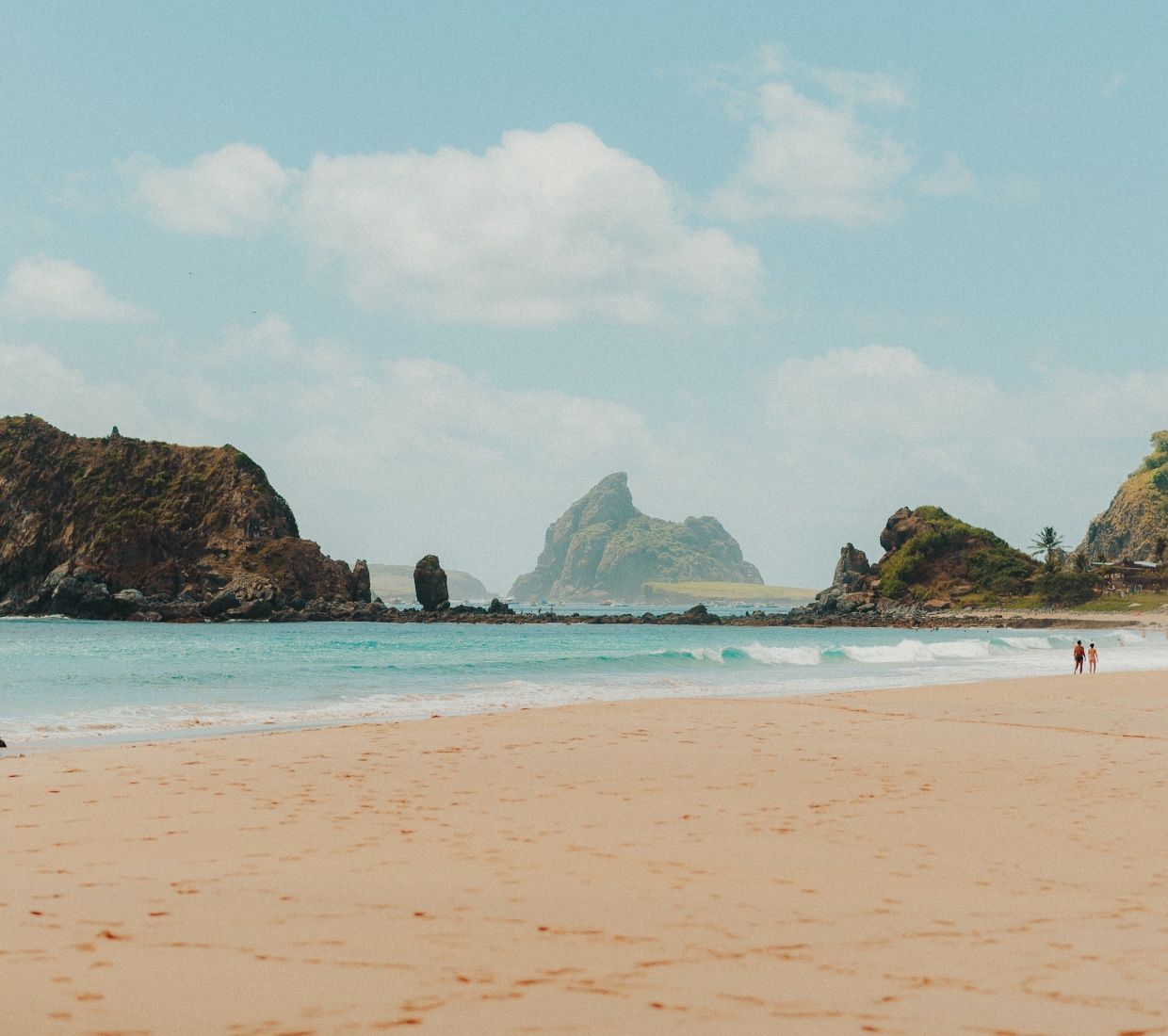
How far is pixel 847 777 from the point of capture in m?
10.9

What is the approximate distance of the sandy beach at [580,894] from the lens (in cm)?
420

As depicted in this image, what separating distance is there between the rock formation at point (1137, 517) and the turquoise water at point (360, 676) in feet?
405

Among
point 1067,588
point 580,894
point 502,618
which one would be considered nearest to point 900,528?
point 1067,588

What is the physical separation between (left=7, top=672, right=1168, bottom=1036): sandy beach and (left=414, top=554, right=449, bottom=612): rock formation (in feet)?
372

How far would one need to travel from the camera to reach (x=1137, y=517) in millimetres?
174625

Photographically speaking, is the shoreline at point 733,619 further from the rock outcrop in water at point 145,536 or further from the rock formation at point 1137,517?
the rock formation at point 1137,517

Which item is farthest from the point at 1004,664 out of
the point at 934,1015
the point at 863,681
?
the point at 934,1015

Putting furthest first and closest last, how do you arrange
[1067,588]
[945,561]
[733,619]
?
[945,561]
[733,619]
[1067,588]

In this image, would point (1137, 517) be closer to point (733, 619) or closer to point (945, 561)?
point (945, 561)

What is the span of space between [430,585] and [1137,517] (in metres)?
135

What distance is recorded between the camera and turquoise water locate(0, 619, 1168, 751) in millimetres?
20047

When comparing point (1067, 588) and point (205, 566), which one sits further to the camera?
point (1067, 588)

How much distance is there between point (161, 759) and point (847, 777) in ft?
28.6

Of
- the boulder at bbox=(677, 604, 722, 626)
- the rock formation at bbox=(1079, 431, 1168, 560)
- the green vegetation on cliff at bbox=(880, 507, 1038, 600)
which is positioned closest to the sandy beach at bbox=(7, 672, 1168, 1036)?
the boulder at bbox=(677, 604, 722, 626)
